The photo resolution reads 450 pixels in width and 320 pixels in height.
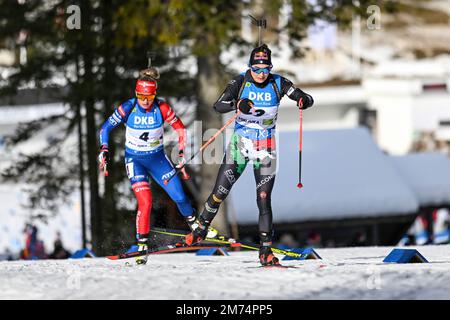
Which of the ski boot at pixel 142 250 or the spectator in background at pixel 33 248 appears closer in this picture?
the ski boot at pixel 142 250

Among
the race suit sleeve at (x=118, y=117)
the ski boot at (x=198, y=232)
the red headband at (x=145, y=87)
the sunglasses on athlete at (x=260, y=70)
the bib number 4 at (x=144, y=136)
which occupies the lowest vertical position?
the ski boot at (x=198, y=232)

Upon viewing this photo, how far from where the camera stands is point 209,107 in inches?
806

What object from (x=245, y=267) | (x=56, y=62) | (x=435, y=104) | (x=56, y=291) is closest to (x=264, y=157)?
(x=245, y=267)

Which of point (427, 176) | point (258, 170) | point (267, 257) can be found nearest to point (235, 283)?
point (267, 257)

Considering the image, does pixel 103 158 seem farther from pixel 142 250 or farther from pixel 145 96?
pixel 142 250

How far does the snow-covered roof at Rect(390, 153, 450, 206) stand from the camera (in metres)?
25.2

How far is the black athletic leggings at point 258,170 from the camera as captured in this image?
10.5m

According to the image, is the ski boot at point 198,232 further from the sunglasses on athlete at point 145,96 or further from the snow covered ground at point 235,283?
the sunglasses on athlete at point 145,96

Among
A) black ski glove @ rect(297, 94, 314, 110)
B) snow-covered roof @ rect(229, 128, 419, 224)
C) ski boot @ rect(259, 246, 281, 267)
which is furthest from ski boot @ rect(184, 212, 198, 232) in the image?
snow-covered roof @ rect(229, 128, 419, 224)

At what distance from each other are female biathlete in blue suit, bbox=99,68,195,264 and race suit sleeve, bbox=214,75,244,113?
0.84 m

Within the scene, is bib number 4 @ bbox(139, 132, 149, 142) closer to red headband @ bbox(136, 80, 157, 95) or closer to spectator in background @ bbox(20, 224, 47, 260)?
red headband @ bbox(136, 80, 157, 95)

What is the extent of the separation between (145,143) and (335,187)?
11.0m

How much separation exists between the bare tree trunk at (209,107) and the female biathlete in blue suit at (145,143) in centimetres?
800

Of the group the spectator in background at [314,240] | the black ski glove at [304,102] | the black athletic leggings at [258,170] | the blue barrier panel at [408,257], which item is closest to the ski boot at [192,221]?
the black athletic leggings at [258,170]
